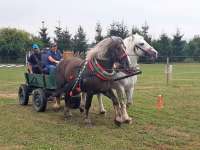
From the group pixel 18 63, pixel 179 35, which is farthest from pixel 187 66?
pixel 18 63

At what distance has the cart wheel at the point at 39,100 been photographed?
1060 cm

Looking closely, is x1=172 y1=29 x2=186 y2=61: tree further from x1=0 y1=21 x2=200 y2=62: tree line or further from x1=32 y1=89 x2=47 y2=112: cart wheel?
x1=32 y1=89 x2=47 y2=112: cart wheel

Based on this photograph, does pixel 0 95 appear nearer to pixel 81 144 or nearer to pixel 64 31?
pixel 81 144

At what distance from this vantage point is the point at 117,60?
8.31 meters

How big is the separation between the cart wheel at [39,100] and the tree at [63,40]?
125 ft

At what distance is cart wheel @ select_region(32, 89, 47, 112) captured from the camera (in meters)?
10.6

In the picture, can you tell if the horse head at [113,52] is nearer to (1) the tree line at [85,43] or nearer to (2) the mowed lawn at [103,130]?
(2) the mowed lawn at [103,130]

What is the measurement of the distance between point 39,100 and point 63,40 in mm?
38563

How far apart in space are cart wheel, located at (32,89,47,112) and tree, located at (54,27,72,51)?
3797 centimetres

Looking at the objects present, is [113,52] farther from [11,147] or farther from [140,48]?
[11,147]

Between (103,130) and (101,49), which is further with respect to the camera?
(101,49)

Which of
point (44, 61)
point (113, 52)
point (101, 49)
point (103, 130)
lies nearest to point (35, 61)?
point (44, 61)

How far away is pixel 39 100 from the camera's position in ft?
35.3

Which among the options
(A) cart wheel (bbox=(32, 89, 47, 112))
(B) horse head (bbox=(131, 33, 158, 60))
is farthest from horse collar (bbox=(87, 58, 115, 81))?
(A) cart wheel (bbox=(32, 89, 47, 112))
